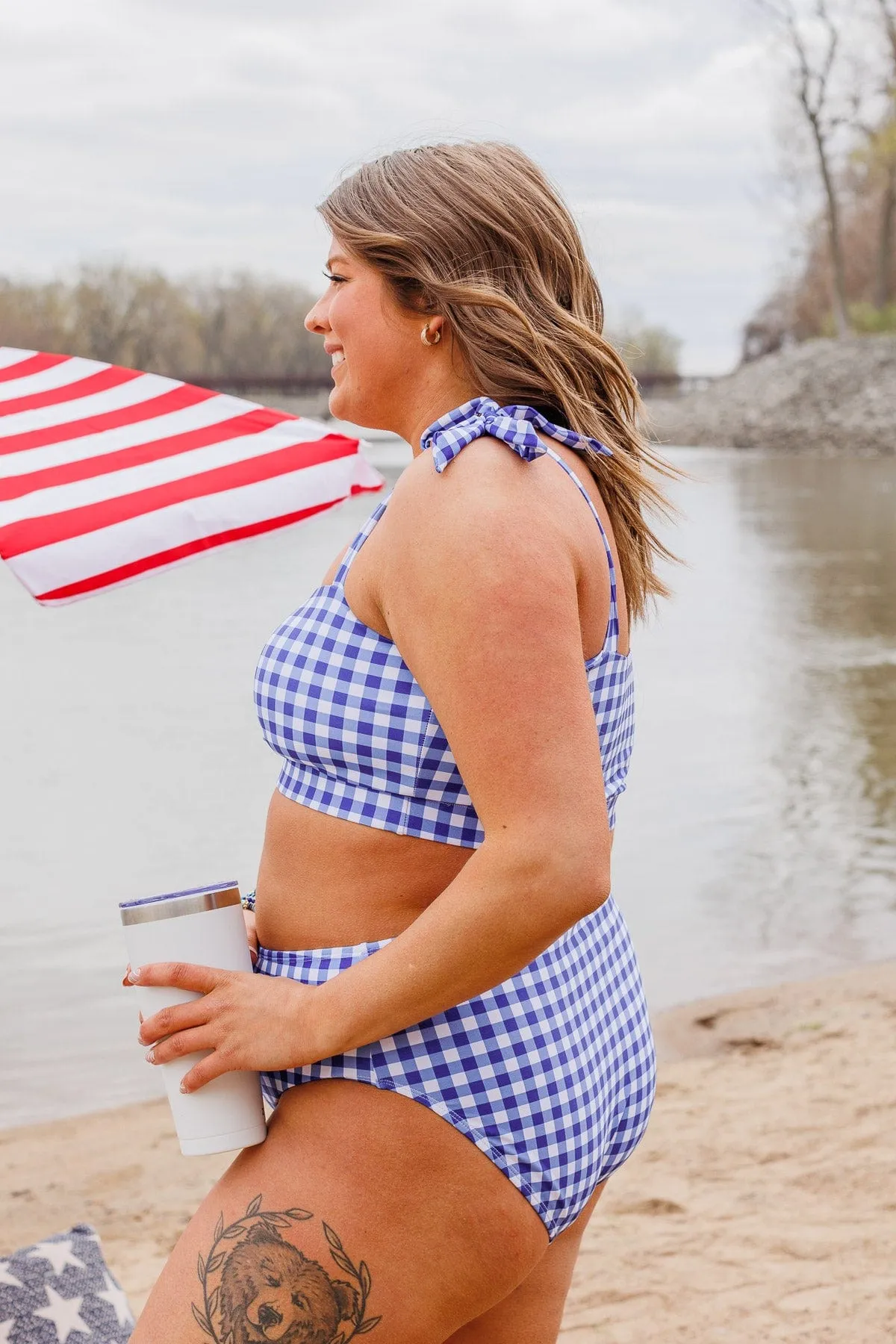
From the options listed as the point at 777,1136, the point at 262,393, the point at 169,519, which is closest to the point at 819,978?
the point at 777,1136

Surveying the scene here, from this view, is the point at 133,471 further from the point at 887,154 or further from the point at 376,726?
the point at 887,154

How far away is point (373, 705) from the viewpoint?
1270mm

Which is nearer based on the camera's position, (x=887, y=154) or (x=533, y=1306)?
(x=533, y=1306)

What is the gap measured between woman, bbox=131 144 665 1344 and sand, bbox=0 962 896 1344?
1.76 m

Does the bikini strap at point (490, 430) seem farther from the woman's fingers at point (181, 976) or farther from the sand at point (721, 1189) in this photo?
the sand at point (721, 1189)

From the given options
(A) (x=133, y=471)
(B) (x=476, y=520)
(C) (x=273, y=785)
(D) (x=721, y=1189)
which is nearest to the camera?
(B) (x=476, y=520)

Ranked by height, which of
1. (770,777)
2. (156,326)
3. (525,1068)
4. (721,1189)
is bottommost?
(770,777)

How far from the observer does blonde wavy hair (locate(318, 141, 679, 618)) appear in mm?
1368

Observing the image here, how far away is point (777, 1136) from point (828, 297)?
61794 millimetres

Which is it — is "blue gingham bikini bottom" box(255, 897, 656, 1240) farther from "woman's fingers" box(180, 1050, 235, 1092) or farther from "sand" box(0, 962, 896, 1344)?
"sand" box(0, 962, 896, 1344)

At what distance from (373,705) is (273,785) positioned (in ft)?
22.0

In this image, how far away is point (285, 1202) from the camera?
129cm

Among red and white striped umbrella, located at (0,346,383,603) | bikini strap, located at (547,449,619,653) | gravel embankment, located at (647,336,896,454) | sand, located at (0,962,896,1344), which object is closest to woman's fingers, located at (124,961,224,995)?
bikini strap, located at (547,449,619,653)

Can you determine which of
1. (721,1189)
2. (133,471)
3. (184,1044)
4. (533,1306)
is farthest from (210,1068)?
(721,1189)
